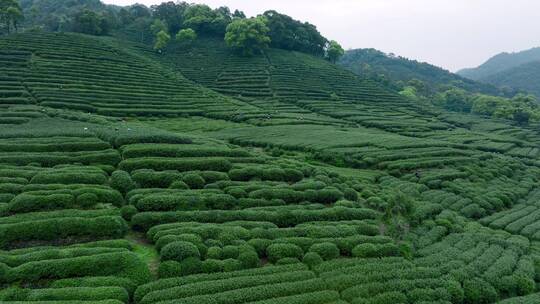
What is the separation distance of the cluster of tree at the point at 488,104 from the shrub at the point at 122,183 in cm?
10561

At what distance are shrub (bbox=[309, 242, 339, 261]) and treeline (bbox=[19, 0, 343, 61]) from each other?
3753 inches

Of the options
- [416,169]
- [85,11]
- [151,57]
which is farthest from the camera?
[85,11]

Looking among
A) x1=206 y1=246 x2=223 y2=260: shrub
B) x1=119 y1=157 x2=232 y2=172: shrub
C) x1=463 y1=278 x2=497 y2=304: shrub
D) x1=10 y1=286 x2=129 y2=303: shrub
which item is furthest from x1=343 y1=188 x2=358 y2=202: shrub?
x1=10 y1=286 x2=129 y2=303: shrub

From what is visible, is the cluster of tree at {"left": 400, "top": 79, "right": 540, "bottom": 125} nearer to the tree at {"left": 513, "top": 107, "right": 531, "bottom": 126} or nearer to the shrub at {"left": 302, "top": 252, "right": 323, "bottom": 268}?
the tree at {"left": 513, "top": 107, "right": 531, "bottom": 126}

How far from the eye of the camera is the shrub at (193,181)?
1203 inches

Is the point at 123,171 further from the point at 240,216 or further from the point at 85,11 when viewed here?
the point at 85,11

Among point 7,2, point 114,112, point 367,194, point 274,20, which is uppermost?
point 274,20

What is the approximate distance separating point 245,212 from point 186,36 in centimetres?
9982

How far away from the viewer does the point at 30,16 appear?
5305 inches

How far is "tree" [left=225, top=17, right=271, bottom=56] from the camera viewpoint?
112500mm

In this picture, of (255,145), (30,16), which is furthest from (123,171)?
(30,16)

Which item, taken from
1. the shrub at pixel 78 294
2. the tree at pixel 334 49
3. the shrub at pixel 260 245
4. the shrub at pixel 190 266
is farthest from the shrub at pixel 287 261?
the tree at pixel 334 49

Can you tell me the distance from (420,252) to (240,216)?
37.3 ft

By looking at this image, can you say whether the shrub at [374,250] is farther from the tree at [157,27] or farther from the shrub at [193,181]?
the tree at [157,27]
